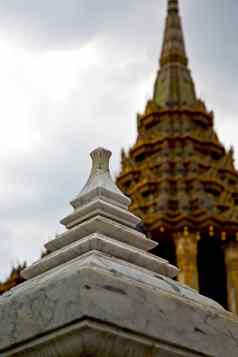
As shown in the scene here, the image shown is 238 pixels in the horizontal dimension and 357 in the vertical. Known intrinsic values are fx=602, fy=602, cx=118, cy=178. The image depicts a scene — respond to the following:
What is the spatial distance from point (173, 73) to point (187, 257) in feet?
36.5

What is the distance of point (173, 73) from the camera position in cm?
2858

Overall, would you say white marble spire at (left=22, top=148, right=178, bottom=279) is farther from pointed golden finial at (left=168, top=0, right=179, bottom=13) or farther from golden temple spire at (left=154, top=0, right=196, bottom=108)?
pointed golden finial at (left=168, top=0, right=179, bottom=13)

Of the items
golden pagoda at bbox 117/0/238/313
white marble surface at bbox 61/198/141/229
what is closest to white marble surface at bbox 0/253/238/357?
white marble surface at bbox 61/198/141/229

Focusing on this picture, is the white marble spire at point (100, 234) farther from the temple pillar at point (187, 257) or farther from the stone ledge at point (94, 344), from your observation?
the temple pillar at point (187, 257)

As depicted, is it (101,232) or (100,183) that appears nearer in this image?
(101,232)

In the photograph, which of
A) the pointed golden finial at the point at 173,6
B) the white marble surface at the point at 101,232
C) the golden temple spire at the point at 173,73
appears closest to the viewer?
the white marble surface at the point at 101,232

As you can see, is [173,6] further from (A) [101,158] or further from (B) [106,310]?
(B) [106,310]

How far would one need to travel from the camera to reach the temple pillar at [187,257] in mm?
19922

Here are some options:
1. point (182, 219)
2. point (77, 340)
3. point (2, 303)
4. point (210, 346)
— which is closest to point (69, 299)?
point (77, 340)

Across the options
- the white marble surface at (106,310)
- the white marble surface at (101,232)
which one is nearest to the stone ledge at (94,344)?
the white marble surface at (106,310)

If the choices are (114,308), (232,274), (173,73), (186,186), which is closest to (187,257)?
(232,274)

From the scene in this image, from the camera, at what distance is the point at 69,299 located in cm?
170

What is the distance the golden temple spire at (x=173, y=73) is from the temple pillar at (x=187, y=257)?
25.6ft

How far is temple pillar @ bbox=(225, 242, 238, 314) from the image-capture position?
20.4 m
